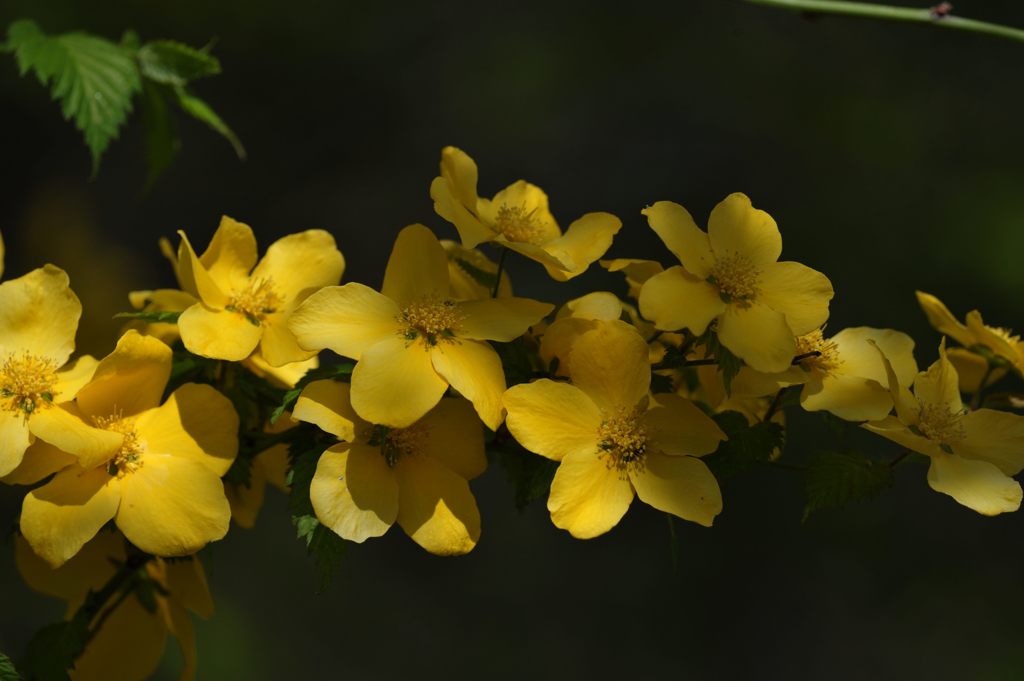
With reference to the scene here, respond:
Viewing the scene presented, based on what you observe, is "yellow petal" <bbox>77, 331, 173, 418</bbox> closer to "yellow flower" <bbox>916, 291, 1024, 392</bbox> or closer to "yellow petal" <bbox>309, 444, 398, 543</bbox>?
"yellow petal" <bbox>309, 444, 398, 543</bbox>

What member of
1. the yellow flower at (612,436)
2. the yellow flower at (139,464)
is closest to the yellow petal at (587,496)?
the yellow flower at (612,436)

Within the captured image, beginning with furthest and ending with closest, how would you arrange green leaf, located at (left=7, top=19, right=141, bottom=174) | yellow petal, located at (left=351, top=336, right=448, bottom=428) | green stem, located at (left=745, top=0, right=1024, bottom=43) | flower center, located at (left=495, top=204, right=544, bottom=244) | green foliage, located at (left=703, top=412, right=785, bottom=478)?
green leaf, located at (left=7, top=19, right=141, bottom=174) → green stem, located at (left=745, top=0, right=1024, bottom=43) → flower center, located at (left=495, top=204, right=544, bottom=244) → green foliage, located at (left=703, top=412, right=785, bottom=478) → yellow petal, located at (left=351, top=336, right=448, bottom=428)

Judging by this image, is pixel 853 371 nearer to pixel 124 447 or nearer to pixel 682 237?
pixel 682 237

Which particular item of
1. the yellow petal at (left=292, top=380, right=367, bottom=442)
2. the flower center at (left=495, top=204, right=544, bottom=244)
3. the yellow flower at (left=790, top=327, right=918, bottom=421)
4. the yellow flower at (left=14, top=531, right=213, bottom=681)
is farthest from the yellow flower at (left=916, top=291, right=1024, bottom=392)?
the yellow flower at (left=14, top=531, right=213, bottom=681)

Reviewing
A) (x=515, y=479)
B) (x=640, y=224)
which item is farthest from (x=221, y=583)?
(x=515, y=479)

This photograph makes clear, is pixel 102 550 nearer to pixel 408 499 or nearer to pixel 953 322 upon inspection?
pixel 408 499

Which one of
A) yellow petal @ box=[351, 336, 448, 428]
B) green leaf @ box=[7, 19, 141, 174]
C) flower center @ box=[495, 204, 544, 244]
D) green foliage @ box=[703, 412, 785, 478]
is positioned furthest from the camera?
green leaf @ box=[7, 19, 141, 174]

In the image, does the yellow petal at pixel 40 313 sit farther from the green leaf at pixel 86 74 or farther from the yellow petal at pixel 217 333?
the green leaf at pixel 86 74

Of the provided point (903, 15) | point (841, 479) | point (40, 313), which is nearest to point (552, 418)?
point (841, 479)
